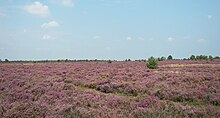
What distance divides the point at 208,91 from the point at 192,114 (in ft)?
22.0

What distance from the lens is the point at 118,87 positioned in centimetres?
1816

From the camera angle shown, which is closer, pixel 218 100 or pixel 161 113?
pixel 161 113

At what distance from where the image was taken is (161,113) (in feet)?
28.7

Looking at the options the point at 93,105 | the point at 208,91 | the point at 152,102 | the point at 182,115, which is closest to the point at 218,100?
the point at 208,91

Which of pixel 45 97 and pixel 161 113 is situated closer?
pixel 161 113

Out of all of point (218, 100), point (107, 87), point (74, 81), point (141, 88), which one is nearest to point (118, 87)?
point (107, 87)

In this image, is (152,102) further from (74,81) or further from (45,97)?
(74,81)

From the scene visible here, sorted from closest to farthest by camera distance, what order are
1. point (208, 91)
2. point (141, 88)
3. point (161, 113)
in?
point (161, 113) < point (208, 91) < point (141, 88)

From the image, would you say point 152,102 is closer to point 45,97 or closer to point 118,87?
point 45,97

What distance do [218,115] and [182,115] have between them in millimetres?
1223

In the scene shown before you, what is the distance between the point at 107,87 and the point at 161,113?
9799mm

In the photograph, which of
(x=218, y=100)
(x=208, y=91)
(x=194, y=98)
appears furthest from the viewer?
(x=208, y=91)

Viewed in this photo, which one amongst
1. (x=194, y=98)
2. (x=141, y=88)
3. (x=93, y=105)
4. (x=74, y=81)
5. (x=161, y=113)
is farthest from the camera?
(x=74, y=81)

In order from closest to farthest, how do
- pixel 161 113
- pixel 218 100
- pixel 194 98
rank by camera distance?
pixel 161 113 → pixel 218 100 → pixel 194 98
